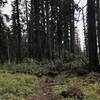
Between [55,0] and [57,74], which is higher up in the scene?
[55,0]

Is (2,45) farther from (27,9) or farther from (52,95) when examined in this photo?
(27,9)

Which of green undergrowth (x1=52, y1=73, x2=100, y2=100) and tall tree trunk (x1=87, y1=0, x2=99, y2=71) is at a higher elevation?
tall tree trunk (x1=87, y1=0, x2=99, y2=71)

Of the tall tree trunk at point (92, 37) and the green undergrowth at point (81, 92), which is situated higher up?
the tall tree trunk at point (92, 37)

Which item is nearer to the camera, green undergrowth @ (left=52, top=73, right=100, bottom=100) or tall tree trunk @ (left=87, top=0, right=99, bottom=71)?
green undergrowth @ (left=52, top=73, right=100, bottom=100)

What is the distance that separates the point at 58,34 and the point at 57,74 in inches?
889

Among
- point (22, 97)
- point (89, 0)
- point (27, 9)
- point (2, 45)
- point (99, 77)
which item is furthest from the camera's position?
point (27, 9)

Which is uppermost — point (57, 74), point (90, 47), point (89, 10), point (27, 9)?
point (27, 9)

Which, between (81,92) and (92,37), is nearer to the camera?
(81,92)

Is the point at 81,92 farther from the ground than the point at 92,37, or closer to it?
closer to it

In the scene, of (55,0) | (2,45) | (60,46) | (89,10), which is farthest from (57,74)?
(55,0)

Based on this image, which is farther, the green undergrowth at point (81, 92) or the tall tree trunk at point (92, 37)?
the tall tree trunk at point (92, 37)

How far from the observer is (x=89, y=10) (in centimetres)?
Answer: 1688

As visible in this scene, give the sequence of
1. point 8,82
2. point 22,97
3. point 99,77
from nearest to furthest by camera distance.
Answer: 1. point 22,97
2. point 8,82
3. point 99,77

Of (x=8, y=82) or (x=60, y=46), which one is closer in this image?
(x=8, y=82)
